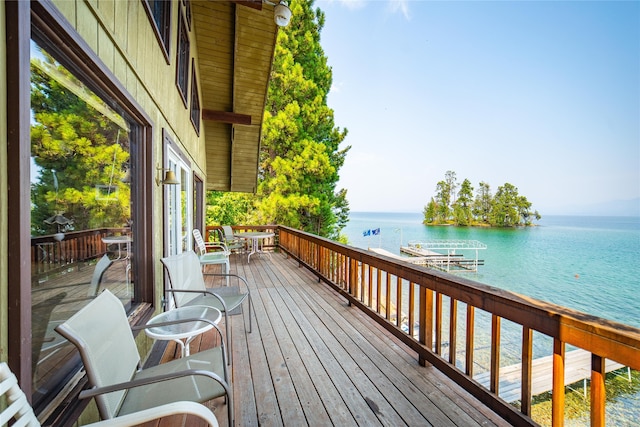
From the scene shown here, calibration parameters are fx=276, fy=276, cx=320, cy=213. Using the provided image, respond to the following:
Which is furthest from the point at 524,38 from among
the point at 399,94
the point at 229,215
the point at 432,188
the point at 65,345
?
the point at 65,345

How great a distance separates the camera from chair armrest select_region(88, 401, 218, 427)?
835 mm

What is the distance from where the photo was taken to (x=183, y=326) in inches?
80.7

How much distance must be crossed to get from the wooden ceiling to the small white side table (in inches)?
167

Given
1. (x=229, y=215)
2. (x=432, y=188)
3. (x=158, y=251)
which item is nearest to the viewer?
(x=158, y=251)

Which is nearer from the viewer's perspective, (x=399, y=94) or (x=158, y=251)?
(x=158, y=251)

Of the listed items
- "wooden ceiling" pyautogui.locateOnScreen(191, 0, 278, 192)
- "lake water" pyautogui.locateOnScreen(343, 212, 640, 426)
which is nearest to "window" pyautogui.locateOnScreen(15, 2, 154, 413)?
"wooden ceiling" pyautogui.locateOnScreen(191, 0, 278, 192)

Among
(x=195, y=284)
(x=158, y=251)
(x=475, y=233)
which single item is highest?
(x=158, y=251)

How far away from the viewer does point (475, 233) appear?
39.6 metres

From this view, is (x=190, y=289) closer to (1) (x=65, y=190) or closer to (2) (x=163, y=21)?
(1) (x=65, y=190)

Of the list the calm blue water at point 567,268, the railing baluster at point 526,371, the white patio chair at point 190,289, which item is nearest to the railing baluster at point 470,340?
the railing baluster at point 526,371

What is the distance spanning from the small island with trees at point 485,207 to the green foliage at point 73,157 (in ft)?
155

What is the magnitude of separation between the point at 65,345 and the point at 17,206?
2.68 ft

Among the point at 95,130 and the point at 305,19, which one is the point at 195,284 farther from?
the point at 305,19

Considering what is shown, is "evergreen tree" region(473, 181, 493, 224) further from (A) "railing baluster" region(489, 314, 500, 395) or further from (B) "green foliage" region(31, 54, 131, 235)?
(B) "green foliage" region(31, 54, 131, 235)
